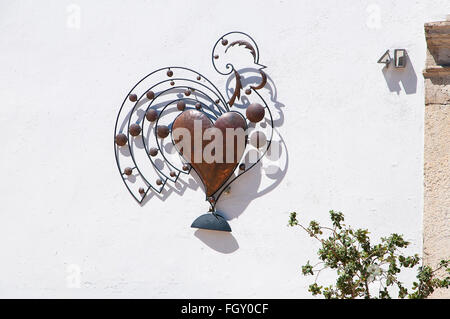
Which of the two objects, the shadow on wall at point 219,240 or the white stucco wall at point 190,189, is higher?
the white stucco wall at point 190,189

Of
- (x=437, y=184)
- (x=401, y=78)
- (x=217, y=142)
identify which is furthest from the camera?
(x=217, y=142)

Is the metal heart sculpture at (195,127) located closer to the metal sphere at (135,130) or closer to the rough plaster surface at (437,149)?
the metal sphere at (135,130)

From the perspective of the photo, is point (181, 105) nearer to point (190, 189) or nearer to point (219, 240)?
point (190, 189)

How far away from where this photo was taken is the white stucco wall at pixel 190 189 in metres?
5.42

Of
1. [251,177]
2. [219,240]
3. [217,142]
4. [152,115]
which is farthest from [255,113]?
[219,240]

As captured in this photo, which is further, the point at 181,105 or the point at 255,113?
the point at 181,105

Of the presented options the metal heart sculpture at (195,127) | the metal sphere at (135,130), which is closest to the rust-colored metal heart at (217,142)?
the metal heart sculpture at (195,127)

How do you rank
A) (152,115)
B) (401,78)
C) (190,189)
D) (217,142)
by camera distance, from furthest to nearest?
(152,115)
(190,189)
(217,142)
(401,78)

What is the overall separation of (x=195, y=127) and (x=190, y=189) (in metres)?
0.50

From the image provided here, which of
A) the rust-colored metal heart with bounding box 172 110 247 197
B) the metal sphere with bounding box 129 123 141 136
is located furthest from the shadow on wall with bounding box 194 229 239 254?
the metal sphere with bounding box 129 123 141 136

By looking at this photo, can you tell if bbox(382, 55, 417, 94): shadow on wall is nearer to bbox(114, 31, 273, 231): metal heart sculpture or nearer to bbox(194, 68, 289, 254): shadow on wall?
bbox(194, 68, 289, 254): shadow on wall

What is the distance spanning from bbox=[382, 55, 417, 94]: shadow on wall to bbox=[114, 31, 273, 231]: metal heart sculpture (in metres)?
0.94

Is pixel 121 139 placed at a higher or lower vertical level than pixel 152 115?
lower

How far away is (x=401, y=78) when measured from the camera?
5.40 meters
